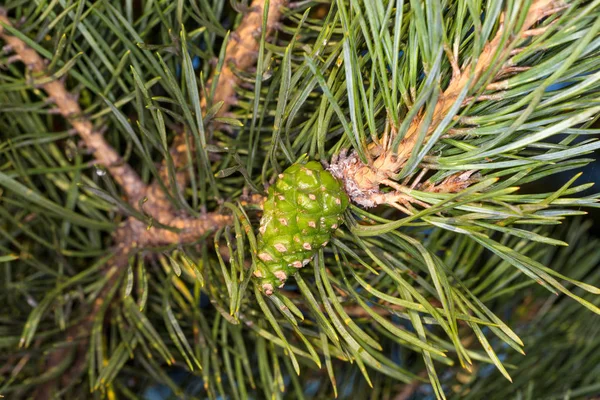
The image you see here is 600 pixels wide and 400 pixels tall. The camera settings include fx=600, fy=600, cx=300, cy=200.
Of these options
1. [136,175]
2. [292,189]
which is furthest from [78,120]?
[292,189]

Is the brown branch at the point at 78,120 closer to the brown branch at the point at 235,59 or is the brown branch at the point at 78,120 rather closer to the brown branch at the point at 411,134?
the brown branch at the point at 235,59

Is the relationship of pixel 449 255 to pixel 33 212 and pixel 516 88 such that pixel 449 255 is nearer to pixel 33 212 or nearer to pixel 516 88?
pixel 516 88

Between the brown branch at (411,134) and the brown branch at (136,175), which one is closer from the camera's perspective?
the brown branch at (411,134)

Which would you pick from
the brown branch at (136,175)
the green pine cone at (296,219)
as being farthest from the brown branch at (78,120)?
the green pine cone at (296,219)

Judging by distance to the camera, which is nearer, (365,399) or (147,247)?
(147,247)

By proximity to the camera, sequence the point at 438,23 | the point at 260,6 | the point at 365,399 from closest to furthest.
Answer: the point at 438,23, the point at 260,6, the point at 365,399

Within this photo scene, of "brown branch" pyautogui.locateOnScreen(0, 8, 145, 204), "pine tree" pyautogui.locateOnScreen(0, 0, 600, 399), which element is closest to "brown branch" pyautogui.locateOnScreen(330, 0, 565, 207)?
"pine tree" pyautogui.locateOnScreen(0, 0, 600, 399)

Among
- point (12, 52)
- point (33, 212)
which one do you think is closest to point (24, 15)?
point (12, 52)
